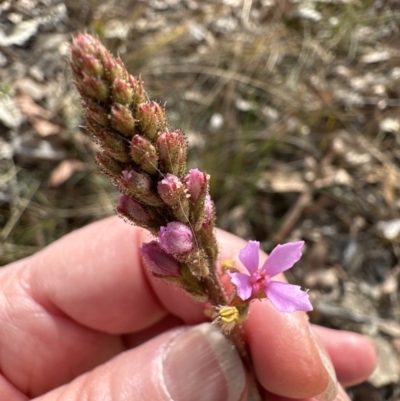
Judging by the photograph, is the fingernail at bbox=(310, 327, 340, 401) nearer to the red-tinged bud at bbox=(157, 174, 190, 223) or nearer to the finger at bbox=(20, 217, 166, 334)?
the finger at bbox=(20, 217, 166, 334)

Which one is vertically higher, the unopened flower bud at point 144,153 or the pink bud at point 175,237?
the unopened flower bud at point 144,153

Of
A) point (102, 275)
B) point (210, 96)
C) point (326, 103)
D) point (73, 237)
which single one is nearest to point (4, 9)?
point (73, 237)

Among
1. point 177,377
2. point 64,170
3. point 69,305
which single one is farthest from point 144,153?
point 64,170

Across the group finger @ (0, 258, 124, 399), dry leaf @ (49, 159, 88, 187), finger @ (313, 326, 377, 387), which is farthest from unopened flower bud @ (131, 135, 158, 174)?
dry leaf @ (49, 159, 88, 187)

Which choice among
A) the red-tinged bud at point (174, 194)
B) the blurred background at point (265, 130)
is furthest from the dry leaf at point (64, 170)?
the red-tinged bud at point (174, 194)

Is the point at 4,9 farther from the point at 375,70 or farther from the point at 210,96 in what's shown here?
the point at 375,70

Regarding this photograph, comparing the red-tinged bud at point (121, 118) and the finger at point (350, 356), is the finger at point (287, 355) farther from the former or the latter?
the red-tinged bud at point (121, 118)
